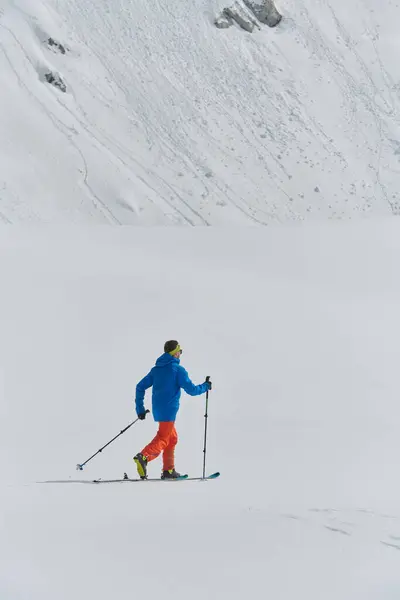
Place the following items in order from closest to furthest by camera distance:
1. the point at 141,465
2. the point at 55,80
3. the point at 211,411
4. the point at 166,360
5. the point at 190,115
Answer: the point at 141,465 → the point at 166,360 → the point at 211,411 → the point at 55,80 → the point at 190,115

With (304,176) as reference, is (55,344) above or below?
below

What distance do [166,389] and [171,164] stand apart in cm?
1818

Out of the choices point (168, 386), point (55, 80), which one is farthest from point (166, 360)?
point (55, 80)

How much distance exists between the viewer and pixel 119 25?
2930 centimetres

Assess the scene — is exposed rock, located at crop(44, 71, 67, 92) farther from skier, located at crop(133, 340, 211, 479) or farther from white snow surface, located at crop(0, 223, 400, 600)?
skier, located at crop(133, 340, 211, 479)

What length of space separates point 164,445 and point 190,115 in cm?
2109

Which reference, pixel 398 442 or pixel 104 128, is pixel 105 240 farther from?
pixel 398 442

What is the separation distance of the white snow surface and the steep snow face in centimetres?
177

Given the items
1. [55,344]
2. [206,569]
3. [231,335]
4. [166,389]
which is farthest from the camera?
[231,335]

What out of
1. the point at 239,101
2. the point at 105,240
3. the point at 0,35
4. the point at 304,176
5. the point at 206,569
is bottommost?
the point at 206,569

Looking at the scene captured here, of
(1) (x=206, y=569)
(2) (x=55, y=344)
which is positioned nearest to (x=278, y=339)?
(2) (x=55, y=344)

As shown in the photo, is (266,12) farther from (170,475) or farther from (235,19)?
(170,475)

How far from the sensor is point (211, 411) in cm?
1018

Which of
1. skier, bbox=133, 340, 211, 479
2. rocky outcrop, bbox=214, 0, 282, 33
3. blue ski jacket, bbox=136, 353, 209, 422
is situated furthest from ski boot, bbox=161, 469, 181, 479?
rocky outcrop, bbox=214, 0, 282, 33
